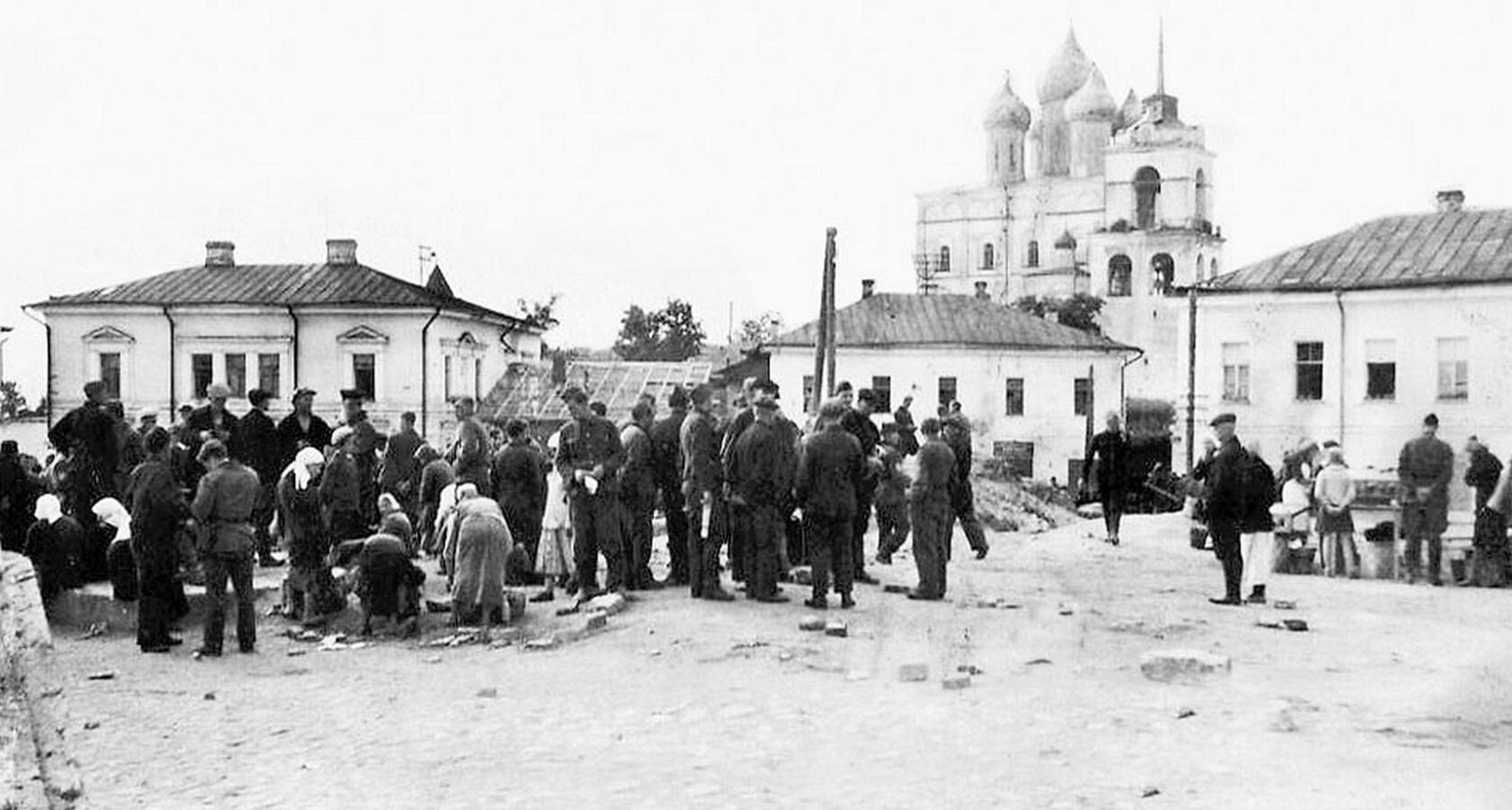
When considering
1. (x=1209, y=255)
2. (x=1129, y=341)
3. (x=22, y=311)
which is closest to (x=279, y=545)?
(x=22, y=311)

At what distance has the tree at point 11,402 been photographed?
128 feet

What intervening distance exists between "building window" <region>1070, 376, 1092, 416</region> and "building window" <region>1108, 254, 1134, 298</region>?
1463 inches

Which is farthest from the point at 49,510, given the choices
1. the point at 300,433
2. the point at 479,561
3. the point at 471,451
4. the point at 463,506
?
the point at 479,561

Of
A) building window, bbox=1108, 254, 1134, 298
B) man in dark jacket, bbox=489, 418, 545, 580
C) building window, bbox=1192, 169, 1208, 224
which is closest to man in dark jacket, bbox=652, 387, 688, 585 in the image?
man in dark jacket, bbox=489, 418, 545, 580

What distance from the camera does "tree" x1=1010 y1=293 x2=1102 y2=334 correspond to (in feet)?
242

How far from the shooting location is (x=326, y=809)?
7.55m

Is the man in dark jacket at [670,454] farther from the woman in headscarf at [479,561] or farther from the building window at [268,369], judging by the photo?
the building window at [268,369]

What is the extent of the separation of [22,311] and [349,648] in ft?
100.0

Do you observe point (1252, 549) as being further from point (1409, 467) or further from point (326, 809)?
point (326, 809)

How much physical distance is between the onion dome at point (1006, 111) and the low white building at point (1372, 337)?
68215mm

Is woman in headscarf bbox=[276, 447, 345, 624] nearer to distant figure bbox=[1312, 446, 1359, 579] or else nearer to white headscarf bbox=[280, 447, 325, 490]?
white headscarf bbox=[280, 447, 325, 490]

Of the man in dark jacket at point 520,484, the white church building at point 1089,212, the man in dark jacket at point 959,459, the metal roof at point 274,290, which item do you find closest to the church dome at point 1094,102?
the white church building at point 1089,212

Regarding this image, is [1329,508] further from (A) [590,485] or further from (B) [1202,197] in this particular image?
(B) [1202,197]

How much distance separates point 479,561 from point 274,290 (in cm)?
2929
